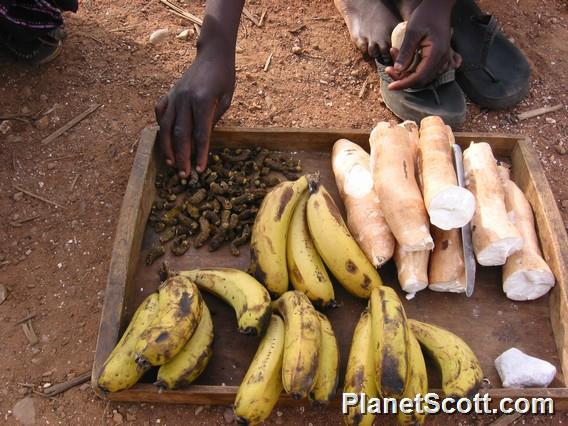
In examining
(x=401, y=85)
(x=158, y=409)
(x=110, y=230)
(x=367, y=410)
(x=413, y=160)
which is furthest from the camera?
(x=401, y=85)

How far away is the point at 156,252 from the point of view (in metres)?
2.63

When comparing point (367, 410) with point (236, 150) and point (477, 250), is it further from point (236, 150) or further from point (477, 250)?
point (236, 150)

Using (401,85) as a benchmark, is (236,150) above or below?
below

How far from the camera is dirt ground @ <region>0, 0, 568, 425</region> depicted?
2545mm

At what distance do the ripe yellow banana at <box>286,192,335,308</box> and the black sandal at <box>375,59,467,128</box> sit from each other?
4.12ft

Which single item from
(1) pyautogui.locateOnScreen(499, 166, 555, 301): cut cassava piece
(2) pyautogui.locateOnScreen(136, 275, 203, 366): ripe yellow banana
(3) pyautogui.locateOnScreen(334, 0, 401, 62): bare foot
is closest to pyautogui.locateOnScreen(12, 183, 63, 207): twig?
(2) pyautogui.locateOnScreen(136, 275, 203, 366): ripe yellow banana

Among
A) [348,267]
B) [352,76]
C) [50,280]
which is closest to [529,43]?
[352,76]

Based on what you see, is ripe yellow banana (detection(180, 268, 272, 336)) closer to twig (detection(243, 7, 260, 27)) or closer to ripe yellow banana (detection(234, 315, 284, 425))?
ripe yellow banana (detection(234, 315, 284, 425))

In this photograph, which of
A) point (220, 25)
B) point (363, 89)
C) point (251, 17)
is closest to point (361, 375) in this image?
point (220, 25)

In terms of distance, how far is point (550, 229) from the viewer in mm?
2637

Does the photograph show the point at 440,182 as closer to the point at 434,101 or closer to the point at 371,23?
the point at 434,101

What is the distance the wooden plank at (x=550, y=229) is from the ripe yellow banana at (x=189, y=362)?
4.71 feet

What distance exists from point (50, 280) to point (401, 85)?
2.12m

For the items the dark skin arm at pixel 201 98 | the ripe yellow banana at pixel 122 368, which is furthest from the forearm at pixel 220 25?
the ripe yellow banana at pixel 122 368
